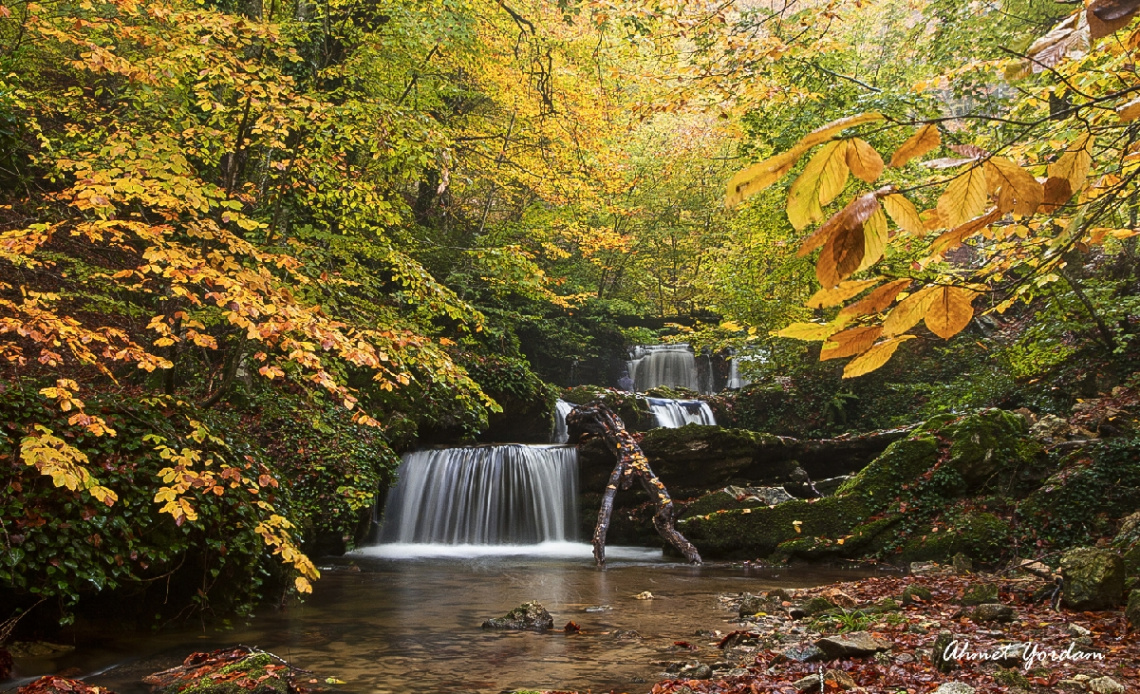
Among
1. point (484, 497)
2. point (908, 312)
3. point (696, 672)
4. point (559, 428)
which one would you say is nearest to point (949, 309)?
point (908, 312)

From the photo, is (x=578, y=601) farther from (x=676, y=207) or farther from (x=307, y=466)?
(x=676, y=207)

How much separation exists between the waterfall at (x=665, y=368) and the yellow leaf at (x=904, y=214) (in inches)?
815

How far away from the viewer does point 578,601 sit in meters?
7.81

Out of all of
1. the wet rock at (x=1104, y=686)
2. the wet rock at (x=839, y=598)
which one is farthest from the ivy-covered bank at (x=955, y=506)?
the wet rock at (x=1104, y=686)

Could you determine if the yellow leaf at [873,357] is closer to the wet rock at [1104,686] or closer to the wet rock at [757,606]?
the wet rock at [1104,686]

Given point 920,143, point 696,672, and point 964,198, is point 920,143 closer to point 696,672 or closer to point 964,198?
point 964,198

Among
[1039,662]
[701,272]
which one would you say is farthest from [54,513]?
[701,272]

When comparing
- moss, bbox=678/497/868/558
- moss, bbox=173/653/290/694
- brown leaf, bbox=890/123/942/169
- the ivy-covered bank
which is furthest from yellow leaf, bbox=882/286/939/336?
moss, bbox=678/497/868/558

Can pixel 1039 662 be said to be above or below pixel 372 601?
above

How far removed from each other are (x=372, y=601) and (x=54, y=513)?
358 cm

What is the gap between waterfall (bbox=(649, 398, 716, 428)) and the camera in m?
17.0

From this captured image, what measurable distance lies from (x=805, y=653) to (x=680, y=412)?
1295cm

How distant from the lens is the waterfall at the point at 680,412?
17.0 meters

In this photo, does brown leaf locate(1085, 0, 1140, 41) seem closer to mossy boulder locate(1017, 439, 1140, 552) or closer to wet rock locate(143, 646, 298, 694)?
wet rock locate(143, 646, 298, 694)
